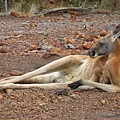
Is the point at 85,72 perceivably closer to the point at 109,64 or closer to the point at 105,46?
the point at 105,46

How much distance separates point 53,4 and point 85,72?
9440 mm

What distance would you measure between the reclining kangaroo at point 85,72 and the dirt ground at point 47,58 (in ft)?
0.50

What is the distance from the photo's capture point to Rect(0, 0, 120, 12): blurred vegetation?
14.5 m

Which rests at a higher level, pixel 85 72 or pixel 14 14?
pixel 85 72

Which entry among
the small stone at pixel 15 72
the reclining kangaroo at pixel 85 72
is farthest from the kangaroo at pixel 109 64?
the small stone at pixel 15 72

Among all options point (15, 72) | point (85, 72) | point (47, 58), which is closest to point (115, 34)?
point (85, 72)

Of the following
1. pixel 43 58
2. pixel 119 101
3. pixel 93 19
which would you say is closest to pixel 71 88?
pixel 119 101

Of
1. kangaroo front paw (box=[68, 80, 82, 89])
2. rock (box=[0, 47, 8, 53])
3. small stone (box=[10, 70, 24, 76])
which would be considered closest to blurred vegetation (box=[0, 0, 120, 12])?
rock (box=[0, 47, 8, 53])

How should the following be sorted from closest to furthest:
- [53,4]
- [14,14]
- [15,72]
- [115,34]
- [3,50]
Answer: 1. [115,34]
2. [15,72]
3. [3,50]
4. [14,14]
5. [53,4]

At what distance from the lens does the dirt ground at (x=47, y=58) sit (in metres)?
4.87

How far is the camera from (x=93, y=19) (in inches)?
524

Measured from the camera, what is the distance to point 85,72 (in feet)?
21.0

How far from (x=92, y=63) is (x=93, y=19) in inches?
279

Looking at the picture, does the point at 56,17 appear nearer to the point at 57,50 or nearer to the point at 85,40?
the point at 85,40
